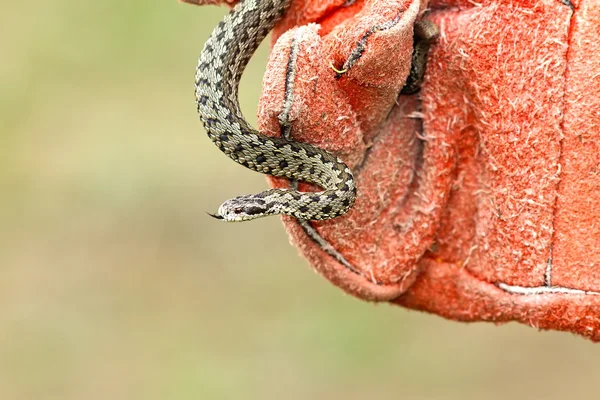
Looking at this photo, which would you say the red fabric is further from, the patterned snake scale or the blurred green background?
the blurred green background

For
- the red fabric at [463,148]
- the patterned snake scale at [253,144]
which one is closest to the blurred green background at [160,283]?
the red fabric at [463,148]

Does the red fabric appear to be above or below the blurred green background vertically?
above

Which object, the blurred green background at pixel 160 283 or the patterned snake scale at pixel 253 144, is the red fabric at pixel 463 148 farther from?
the blurred green background at pixel 160 283

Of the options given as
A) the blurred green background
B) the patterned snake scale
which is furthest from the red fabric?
the blurred green background

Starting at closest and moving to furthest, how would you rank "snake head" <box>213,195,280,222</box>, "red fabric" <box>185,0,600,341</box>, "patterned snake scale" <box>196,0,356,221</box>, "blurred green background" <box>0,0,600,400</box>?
"red fabric" <box>185,0,600,341</box> → "patterned snake scale" <box>196,0,356,221</box> → "snake head" <box>213,195,280,222</box> → "blurred green background" <box>0,0,600,400</box>

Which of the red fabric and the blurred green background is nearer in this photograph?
the red fabric

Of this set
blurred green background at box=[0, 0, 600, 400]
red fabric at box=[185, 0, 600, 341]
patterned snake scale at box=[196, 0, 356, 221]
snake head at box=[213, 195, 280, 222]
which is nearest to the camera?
red fabric at box=[185, 0, 600, 341]

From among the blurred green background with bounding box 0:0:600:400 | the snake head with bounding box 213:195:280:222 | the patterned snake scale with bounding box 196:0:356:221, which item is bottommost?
the blurred green background with bounding box 0:0:600:400
